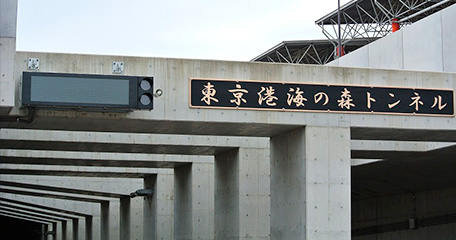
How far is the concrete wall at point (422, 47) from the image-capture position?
2094 cm

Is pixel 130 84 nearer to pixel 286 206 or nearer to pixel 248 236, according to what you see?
pixel 286 206

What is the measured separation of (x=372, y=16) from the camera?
4691 cm

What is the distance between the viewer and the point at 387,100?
59.6ft

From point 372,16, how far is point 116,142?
27.0 metres

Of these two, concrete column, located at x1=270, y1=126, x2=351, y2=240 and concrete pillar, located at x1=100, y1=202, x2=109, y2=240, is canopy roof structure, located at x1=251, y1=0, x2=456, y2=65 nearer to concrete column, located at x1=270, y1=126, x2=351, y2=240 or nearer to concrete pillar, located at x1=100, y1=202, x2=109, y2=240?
concrete pillar, located at x1=100, y1=202, x2=109, y2=240

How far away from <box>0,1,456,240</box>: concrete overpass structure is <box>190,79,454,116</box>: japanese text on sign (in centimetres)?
12

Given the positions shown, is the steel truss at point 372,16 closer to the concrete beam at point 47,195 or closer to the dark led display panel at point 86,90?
the concrete beam at point 47,195

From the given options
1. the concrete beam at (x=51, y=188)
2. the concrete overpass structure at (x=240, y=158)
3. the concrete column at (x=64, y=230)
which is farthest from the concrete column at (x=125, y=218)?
the concrete column at (x=64, y=230)

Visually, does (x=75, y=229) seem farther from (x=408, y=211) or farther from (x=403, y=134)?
(x=403, y=134)

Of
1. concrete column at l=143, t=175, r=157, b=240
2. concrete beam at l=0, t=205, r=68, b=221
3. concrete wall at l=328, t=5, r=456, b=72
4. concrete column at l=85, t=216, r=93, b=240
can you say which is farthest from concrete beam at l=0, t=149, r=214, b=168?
concrete beam at l=0, t=205, r=68, b=221

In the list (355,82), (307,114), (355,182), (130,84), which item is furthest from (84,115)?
(355,182)

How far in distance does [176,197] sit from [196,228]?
8.08ft

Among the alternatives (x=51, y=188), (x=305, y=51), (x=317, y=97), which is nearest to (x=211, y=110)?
(x=317, y=97)

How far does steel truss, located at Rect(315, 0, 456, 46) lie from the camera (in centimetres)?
4331
